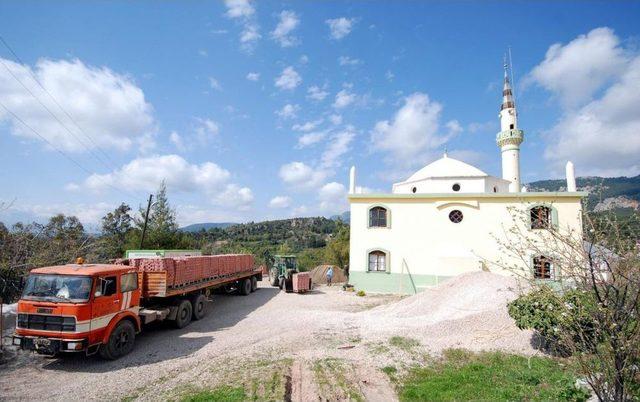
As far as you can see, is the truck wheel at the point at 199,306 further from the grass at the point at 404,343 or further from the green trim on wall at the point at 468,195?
the green trim on wall at the point at 468,195

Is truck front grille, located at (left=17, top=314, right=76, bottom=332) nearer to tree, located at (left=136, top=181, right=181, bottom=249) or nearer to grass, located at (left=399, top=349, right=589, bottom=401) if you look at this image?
grass, located at (left=399, top=349, right=589, bottom=401)

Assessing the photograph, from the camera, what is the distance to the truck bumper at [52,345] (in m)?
7.80

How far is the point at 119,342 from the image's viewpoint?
29.9ft

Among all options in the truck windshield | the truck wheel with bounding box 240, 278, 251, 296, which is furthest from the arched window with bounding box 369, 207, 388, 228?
the truck windshield

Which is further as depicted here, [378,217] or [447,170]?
[447,170]

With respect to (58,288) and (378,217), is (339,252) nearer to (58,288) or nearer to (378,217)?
(378,217)

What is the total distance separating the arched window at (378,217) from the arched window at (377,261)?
→ 1609mm

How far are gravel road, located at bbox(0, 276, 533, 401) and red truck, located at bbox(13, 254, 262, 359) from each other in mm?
635

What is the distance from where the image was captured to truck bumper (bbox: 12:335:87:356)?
7805 mm

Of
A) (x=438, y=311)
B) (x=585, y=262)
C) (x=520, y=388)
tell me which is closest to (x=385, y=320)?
(x=438, y=311)

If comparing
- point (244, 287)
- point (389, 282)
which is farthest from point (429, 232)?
point (244, 287)

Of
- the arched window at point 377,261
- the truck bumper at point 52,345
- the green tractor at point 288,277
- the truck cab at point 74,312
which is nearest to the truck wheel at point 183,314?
the truck cab at point 74,312

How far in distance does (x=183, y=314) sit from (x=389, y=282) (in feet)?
39.9

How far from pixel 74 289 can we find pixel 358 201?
15535 millimetres
